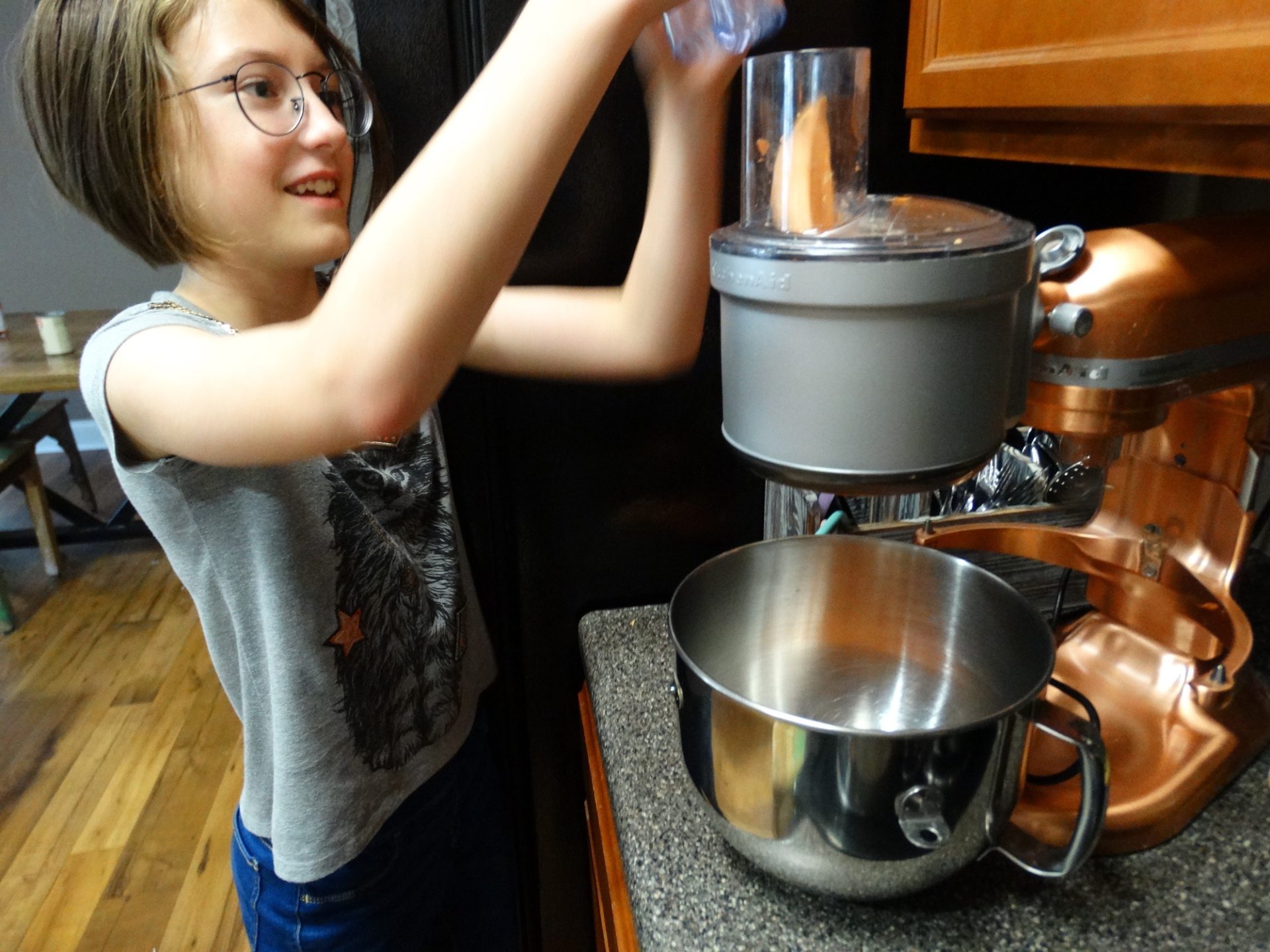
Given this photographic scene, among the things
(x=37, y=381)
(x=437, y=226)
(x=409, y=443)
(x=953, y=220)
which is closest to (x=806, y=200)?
(x=953, y=220)

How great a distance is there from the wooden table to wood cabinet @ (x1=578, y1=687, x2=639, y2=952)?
5.02 ft

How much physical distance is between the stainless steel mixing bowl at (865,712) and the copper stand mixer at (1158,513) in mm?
65

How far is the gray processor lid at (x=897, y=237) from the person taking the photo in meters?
0.40

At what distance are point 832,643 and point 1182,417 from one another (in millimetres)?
307

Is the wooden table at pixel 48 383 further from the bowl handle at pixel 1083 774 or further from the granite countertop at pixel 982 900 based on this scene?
the bowl handle at pixel 1083 774

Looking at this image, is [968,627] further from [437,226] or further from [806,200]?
[437,226]

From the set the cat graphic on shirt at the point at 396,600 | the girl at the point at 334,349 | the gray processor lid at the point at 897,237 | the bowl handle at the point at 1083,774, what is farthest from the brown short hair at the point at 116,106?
the bowl handle at the point at 1083,774

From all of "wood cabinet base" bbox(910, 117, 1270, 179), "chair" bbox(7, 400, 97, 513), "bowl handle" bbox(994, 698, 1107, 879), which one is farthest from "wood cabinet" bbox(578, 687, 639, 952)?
"chair" bbox(7, 400, 97, 513)

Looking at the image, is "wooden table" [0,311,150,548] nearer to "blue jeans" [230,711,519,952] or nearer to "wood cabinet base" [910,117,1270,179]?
"blue jeans" [230,711,519,952]

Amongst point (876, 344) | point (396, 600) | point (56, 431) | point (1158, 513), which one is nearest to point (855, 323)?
point (876, 344)

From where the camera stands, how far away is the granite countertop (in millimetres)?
515

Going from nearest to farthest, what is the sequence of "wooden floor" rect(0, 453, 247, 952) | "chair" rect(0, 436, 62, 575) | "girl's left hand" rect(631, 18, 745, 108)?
"girl's left hand" rect(631, 18, 745, 108), "wooden floor" rect(0, 453, 247, 952), "chair" rect(0, 436, 62, 575)

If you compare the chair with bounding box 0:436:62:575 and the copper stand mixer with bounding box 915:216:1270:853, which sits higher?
the copper stand mixer with bounding box 915:216:1270:853

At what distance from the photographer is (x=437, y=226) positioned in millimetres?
433
